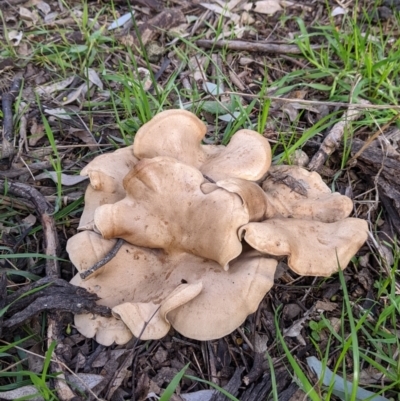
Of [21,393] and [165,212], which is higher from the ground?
[165,212]

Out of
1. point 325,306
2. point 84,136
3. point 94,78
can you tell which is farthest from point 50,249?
point 94,78

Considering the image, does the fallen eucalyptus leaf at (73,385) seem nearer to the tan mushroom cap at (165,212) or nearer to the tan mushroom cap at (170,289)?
the tan mushroom cap at (170,289)

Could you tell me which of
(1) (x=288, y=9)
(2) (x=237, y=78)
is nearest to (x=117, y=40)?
(2) (x=237, y=78)

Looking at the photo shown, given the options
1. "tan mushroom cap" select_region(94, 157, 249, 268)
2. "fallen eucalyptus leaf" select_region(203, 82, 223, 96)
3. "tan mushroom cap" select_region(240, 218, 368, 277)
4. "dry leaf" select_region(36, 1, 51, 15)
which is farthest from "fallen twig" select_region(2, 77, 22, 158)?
"tan mushroom cap" select_region(240, 218, 368, 277)

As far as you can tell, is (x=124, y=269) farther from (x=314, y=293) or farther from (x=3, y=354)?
(x=314, y=293)

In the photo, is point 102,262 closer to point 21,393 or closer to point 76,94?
point 21,393

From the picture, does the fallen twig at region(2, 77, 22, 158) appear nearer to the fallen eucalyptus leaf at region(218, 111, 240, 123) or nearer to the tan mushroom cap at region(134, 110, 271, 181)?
the tan mushroom cap at region(134, 110, 271, 181)
